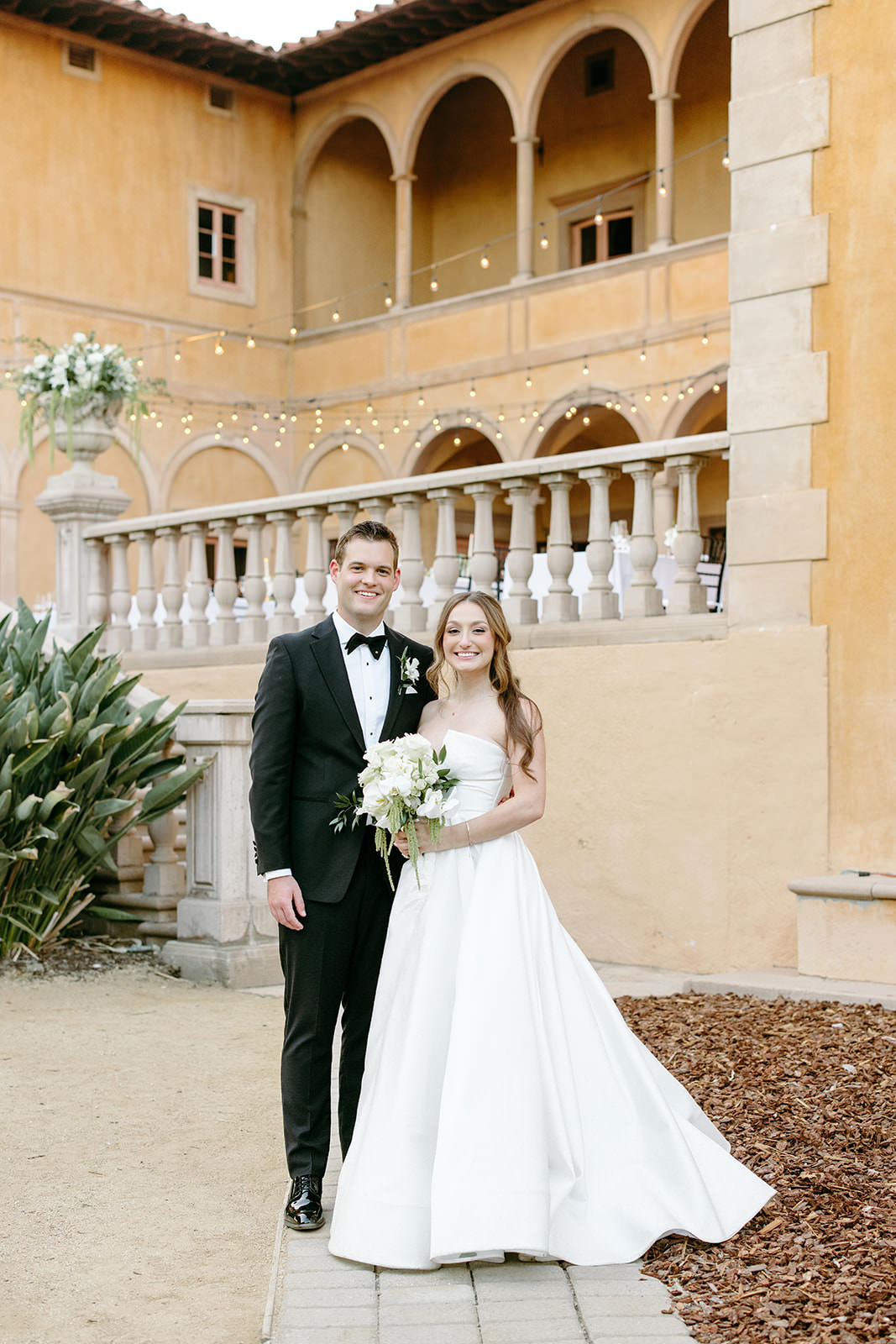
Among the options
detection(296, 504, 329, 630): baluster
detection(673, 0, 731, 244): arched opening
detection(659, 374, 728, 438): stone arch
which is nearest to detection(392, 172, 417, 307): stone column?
detection(673, 0, 731, 244): arched opening

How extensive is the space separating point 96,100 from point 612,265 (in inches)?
250

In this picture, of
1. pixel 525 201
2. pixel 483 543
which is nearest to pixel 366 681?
pixel 483 543

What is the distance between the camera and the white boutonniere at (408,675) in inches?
149

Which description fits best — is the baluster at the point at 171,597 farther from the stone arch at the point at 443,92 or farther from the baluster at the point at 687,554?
the stone arch at the point at 443,92

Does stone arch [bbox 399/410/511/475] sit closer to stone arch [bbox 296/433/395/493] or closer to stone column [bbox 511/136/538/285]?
stone arch [bbox 296/433/395/493]

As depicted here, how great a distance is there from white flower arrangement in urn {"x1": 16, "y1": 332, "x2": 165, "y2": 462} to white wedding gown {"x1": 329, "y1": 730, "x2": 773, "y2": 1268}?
772 cm

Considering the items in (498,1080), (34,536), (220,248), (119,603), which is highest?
(220,248)

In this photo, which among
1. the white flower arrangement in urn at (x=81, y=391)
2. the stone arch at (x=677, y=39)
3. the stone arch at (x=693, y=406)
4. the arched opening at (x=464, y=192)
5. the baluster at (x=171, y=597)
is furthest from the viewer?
the arched opening at (x=464, y=192)

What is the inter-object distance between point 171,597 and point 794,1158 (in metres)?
6.93

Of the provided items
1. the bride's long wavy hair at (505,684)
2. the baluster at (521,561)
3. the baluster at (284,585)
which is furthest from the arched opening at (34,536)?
the bride's long wavy hair at (505,684)

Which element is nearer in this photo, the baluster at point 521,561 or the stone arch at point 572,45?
the baluster at point 521,561

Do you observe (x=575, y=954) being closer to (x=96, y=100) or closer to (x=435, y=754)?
(x=435, y=754)

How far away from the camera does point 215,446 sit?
736 inches

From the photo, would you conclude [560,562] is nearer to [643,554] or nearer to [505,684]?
[643,554]
